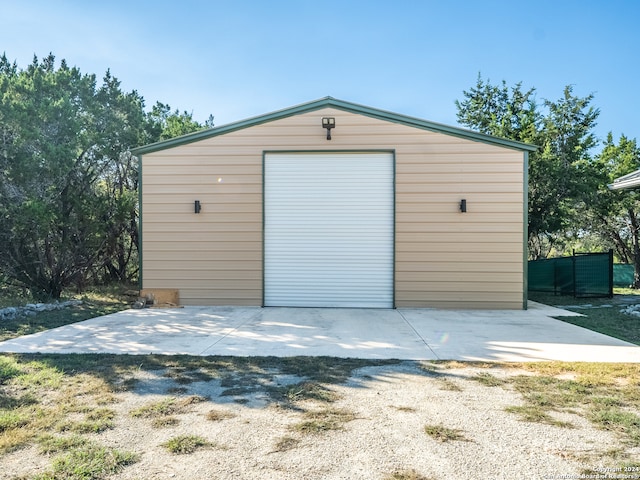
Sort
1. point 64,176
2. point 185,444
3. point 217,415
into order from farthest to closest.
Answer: point 64,176 < point 217,415 < point 185,444

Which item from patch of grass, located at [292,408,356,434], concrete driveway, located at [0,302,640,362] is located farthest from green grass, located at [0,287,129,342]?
patch of grass, located at [292,408,356,434]

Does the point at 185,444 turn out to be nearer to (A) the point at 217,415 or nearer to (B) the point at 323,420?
(A) the point at 217,415

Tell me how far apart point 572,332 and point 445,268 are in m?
2.47

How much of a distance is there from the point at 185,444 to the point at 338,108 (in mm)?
6613

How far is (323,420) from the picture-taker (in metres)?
2.33

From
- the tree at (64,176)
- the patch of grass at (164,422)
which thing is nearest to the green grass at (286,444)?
the patch of grass at (164,422)

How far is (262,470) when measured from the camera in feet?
5.92

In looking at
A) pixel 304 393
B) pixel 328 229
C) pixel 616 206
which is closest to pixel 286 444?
pixel 304 393

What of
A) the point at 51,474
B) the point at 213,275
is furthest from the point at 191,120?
the point at 51,474

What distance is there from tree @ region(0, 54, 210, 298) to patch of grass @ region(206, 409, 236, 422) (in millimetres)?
6294

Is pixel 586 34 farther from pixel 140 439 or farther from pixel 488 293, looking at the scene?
pixel 140 439

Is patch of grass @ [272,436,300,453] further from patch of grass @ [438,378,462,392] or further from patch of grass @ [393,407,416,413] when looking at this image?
patch of grass @ [438,378,462,392]

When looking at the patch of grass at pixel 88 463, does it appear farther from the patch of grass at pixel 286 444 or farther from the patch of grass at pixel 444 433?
the patch of grass at pixel 444 433

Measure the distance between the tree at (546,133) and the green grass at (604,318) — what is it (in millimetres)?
2833
